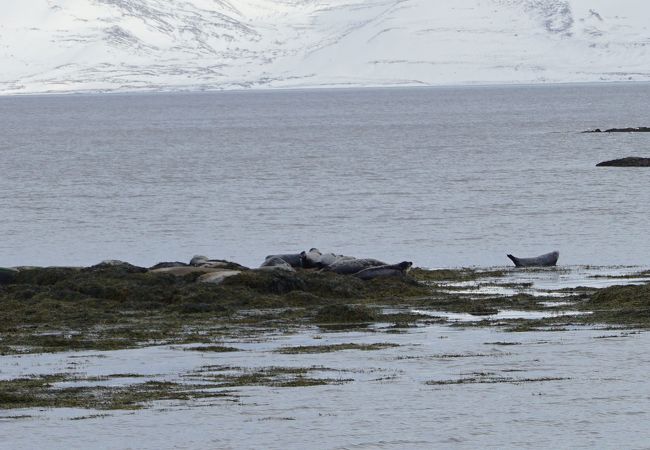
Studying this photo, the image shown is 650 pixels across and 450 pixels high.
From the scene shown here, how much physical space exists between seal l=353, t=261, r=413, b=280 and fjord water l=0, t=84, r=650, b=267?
253 inches

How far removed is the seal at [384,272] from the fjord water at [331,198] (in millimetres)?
6429

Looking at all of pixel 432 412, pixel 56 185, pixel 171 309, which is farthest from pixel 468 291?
pixel 56 185

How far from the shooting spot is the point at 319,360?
21.2m

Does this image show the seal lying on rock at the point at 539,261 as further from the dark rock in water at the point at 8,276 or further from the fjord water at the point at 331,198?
the dark rock in water at the point at 8,276

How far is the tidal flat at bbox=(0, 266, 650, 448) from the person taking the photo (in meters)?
16.6

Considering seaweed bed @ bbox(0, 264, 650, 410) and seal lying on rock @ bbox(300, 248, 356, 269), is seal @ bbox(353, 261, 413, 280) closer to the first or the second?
seaweed bed @ bbox(0, 264, 650, 410)

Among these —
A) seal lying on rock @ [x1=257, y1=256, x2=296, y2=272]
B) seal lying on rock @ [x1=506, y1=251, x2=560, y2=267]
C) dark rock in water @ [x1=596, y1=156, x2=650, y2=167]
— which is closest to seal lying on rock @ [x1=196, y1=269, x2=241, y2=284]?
seal lying on rock @ [x1=257, y1=256, x2=296, y2=272]

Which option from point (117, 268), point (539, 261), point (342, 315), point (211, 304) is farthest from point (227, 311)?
point (539, 261)

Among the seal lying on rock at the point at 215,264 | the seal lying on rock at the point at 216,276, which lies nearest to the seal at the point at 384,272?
the seal lying on rock at the point at 215,264

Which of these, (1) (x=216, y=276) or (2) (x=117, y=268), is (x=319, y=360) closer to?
(1) (x=216, y=276)

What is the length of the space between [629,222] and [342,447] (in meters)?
34.2

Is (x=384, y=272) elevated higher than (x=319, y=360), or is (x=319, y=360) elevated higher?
(x=319, y=360)

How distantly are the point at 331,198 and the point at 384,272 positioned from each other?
32.1 metres

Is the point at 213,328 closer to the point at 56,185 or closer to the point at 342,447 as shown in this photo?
the point at 342,447
